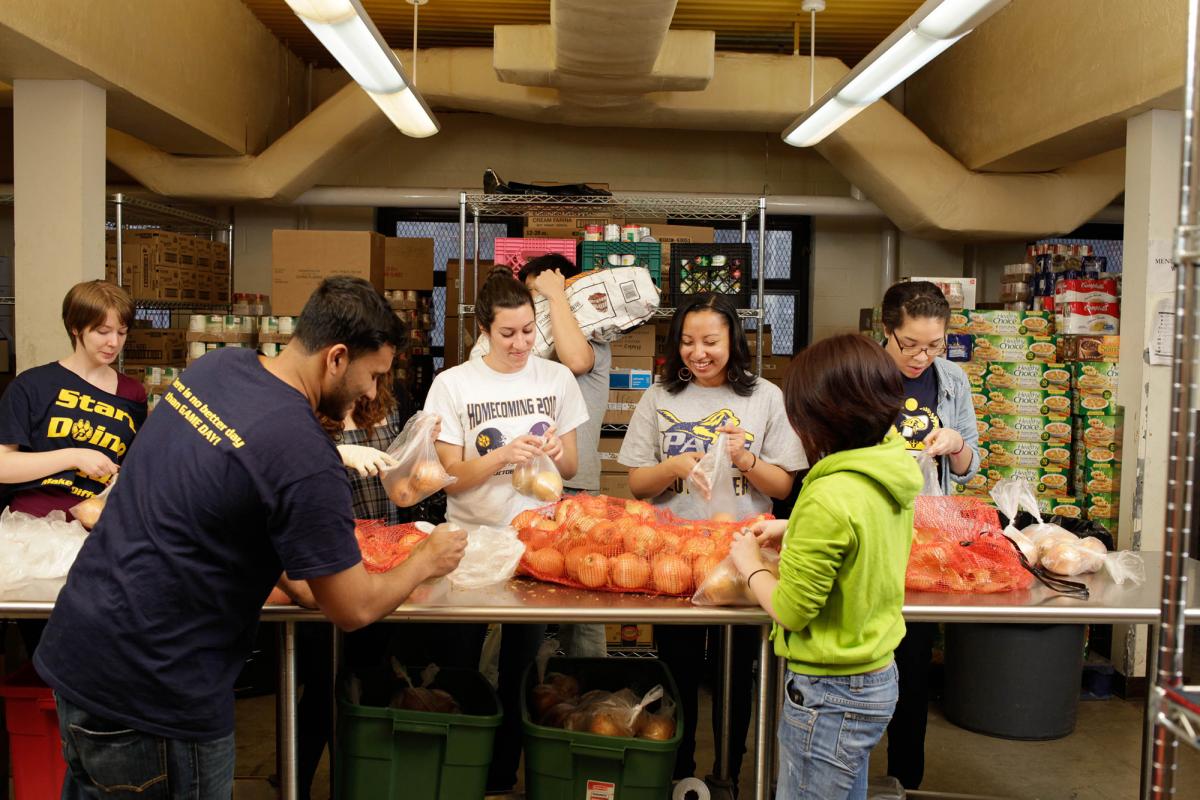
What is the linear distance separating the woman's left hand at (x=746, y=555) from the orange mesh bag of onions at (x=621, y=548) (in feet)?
0.68

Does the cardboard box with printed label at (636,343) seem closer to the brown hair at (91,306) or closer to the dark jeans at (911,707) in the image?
the dark jeans at (911,707)

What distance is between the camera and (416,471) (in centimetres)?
281

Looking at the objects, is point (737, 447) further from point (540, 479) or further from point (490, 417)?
point (490, 417)

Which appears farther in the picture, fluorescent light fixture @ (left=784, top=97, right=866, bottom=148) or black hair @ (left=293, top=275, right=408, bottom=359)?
fluorescent light fixture @ (left=784, top=97, right=866, bottom=148)

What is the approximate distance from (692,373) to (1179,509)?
1.96 meters

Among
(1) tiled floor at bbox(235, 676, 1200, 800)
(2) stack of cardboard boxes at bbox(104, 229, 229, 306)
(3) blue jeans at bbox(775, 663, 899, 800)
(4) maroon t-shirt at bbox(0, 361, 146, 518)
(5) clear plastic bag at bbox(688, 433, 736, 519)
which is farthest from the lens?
(2) stack of cardboard boxes at bbox(104, 229, 229, 306)

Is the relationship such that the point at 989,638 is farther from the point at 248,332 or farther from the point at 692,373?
the point at 248,332

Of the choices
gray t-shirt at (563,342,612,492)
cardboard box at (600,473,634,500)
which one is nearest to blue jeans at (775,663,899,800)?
gray t-shirt at (563,342,612,492)

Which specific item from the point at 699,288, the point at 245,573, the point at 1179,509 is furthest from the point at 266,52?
the point at 1179,509

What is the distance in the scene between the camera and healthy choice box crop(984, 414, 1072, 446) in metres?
5.65

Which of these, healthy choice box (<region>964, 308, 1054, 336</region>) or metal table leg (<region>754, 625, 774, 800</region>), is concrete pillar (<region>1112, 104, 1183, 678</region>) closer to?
healthy choice box (<region>964, 308, 1054, 336</region>)

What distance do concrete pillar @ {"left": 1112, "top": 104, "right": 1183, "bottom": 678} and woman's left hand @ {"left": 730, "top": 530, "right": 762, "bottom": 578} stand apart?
329cm

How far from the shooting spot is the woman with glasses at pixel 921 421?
3.07 metres

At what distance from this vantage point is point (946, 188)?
22.0 ft
